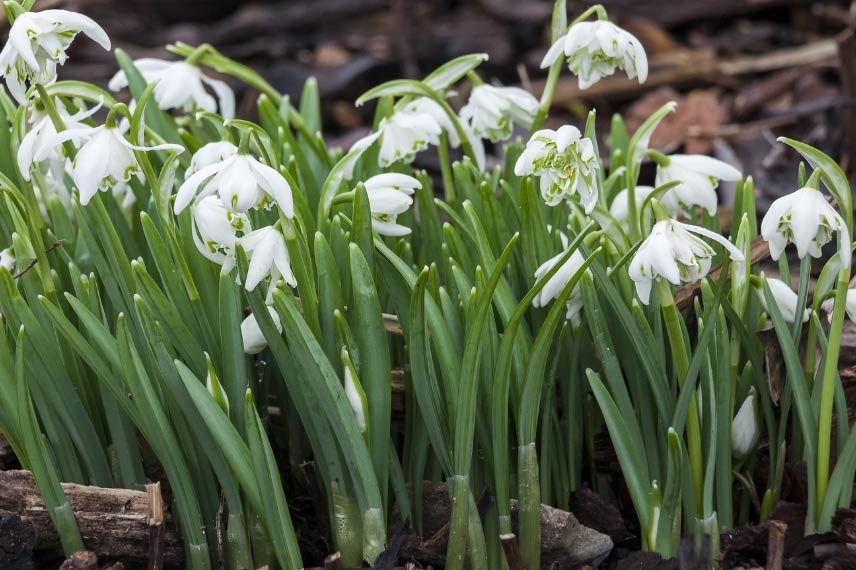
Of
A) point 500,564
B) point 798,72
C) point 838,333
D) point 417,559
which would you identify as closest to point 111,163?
point 417,559

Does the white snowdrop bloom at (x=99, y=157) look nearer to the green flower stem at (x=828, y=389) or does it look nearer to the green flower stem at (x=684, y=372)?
the green flower stem at (x=684, y=372)

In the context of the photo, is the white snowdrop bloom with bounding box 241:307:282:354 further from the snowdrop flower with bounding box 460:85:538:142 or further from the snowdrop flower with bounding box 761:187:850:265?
the snowdrop flower with bounding box 761:187:850:265

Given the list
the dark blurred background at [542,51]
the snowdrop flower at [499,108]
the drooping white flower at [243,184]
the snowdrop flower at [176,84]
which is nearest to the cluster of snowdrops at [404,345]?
the drooping white flower at [243,184]

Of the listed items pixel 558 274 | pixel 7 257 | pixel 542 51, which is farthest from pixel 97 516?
pixel 542 51

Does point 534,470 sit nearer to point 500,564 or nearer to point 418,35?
point 500,564

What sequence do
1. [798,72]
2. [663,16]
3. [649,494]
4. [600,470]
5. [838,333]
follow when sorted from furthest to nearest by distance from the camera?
1. [663,16]
2. [798,72]
3. [600,470]
4. [649,494]
5. [838,333]

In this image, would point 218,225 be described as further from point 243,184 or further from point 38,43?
point 38,43

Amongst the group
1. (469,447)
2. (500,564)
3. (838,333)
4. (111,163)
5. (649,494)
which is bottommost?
(500,564)
